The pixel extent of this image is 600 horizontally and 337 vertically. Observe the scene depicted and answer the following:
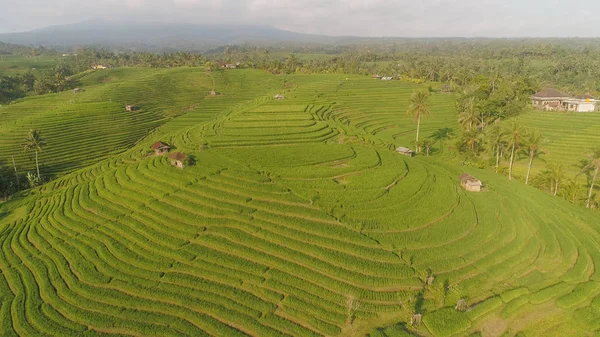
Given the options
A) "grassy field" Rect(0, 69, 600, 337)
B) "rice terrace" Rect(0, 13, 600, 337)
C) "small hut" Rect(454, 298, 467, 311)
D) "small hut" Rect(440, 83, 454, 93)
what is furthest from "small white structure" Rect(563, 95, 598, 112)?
"small hut" Rect(454, 298, 467, 311)

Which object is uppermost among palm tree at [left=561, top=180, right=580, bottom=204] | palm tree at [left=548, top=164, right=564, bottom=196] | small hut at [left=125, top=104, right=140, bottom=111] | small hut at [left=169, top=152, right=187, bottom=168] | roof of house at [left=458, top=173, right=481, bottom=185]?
small hut at [left=125, top=104, right=140, bottom=111]

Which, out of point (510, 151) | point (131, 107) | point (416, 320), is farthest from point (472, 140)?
point (131, 107)

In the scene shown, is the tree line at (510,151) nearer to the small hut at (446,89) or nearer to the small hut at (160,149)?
the small hut at (446,89)

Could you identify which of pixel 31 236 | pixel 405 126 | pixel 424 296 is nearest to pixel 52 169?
pixel 31 236

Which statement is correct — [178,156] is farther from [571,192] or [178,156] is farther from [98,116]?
[571,192]

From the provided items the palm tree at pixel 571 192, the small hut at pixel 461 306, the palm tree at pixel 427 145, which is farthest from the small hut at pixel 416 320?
the palm tree at pixel 427 145

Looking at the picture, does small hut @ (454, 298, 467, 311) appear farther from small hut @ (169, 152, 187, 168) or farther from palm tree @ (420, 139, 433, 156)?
palm tree @ (420, 139, 433, 156)
